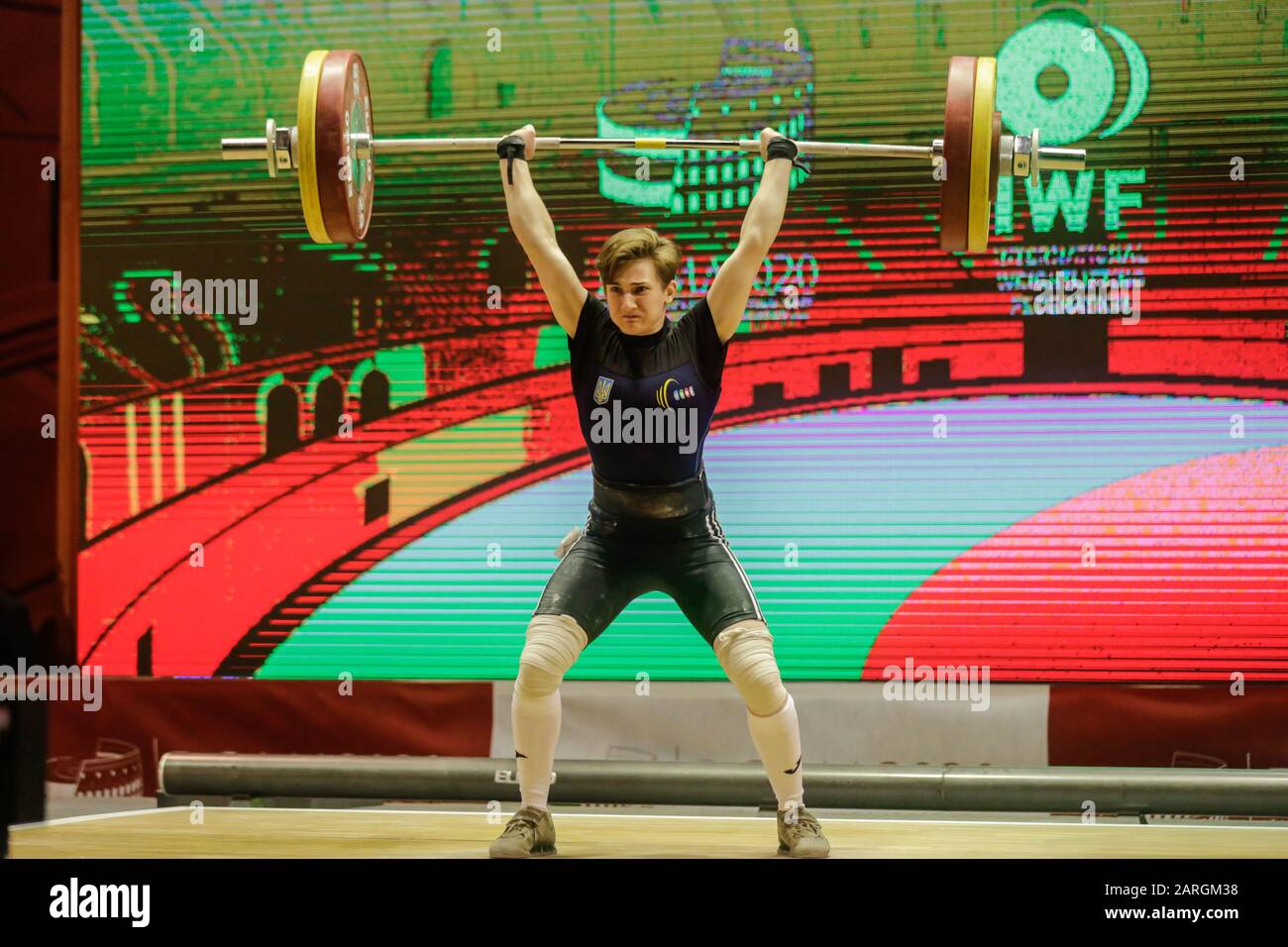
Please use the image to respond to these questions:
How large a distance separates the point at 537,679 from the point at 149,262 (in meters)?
2.90

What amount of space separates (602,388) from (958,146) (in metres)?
1.09

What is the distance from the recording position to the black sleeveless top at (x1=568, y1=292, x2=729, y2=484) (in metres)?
3.24

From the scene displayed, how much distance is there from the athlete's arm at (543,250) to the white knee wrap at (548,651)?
0.72 metres

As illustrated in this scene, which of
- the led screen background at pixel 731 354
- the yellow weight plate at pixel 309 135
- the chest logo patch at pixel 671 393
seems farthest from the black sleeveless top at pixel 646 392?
the led screen background at pixel 731 354

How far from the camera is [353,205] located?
3.72 metres

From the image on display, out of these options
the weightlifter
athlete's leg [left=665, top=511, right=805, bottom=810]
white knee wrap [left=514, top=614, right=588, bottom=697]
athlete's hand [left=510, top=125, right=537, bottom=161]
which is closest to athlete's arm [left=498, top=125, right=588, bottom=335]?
the weightlifter

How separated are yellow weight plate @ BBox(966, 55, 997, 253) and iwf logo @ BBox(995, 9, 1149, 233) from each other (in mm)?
1322

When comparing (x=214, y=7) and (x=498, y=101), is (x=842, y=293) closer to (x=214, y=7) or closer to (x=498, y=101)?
(x=498, y=101)

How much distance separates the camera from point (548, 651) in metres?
3.13

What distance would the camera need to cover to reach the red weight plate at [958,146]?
344cm

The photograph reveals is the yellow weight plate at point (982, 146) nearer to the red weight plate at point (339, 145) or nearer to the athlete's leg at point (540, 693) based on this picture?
the athlete's leg at point (540, 693)

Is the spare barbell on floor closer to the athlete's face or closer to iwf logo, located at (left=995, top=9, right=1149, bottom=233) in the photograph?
the athlete's face

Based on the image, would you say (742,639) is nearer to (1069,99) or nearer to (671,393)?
(671,393)
